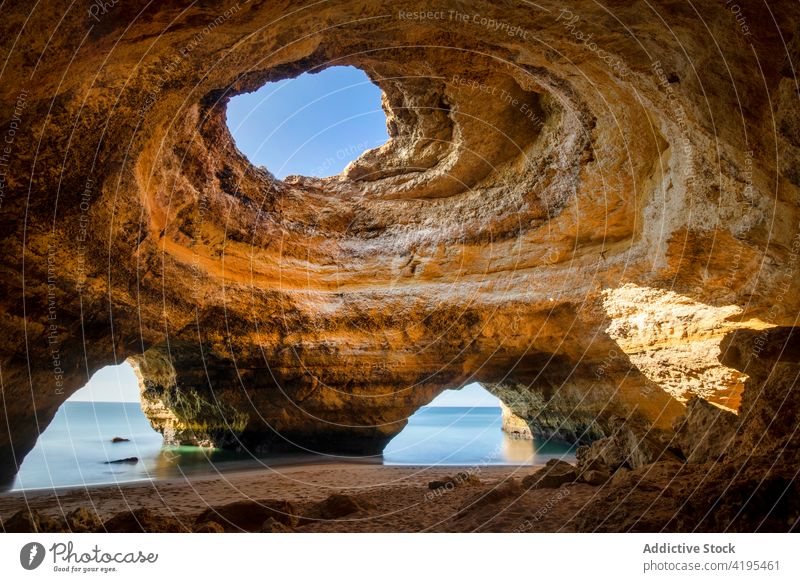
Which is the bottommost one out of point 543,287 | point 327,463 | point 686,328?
point 327,463

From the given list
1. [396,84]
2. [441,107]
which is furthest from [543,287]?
[396,84]

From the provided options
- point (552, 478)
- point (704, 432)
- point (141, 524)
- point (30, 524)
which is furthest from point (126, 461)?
point (704, 432)

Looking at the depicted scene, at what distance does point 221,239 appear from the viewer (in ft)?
32.1

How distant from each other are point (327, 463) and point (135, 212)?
21.6 ft

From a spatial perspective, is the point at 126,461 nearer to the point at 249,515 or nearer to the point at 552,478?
the point at 249,515

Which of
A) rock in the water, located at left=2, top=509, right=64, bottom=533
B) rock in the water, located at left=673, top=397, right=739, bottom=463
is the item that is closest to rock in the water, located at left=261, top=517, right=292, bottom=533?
rock in the water, located at left=2, top=509, right=64, bottom=533

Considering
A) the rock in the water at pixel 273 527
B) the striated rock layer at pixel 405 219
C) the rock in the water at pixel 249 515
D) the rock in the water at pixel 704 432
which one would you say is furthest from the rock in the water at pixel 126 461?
the rock in the water at pixel 704 432

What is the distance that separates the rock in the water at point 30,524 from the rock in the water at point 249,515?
4.02ft

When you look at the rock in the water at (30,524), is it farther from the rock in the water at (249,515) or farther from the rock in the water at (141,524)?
the rock in the water at (249,515)

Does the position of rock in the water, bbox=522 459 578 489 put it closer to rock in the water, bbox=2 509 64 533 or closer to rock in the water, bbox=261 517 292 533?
rock in the water, bbox=261 517 292 533

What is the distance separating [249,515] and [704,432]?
5033 millimetres

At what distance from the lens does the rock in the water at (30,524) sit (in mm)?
4070

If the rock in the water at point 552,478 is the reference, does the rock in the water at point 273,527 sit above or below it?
above

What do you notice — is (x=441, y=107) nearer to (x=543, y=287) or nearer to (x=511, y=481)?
(x=543, y=287)
